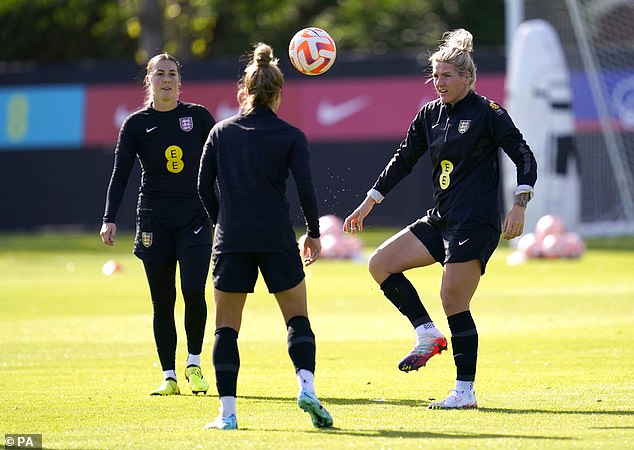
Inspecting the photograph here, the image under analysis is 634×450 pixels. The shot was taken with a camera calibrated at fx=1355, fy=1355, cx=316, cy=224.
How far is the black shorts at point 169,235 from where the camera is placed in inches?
375

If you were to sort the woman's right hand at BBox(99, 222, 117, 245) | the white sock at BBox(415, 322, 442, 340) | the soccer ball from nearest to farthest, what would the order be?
the white sock at BBox(415, 322, 442, 340) → the woman's right hand at BBox(99, 222, 117, 245) → the soccer ball

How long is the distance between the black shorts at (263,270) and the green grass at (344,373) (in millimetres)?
826

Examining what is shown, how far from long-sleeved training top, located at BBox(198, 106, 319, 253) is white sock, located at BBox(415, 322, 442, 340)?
157cm

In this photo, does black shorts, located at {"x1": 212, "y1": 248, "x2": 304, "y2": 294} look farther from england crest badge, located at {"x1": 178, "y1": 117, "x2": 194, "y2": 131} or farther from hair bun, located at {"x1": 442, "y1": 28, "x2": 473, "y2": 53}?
england crest badge, located at {"x1": 178, "y1": 117, "x2": 194, "y2": 131}

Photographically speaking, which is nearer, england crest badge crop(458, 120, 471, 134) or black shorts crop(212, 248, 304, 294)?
black shorts crop(212, 248, 304, 294)

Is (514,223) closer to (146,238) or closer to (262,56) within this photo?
(262,56)

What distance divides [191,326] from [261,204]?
2.35 metres

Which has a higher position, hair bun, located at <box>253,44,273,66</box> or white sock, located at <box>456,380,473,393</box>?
hair bun, located at <box>253,44,273,66</box>

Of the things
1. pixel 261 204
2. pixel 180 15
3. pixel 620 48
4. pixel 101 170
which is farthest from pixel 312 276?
pixel 180 15

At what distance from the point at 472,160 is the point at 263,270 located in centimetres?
176

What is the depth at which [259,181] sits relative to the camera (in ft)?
24.9

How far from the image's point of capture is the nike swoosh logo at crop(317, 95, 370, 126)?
3106cm

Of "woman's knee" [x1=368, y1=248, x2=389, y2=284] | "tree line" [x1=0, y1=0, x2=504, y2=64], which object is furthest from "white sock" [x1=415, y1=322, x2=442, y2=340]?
"tree line" [x1=0, y1=0, x2=504, y2=64]

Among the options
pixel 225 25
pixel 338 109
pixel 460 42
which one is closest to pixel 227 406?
pixel 460 42
